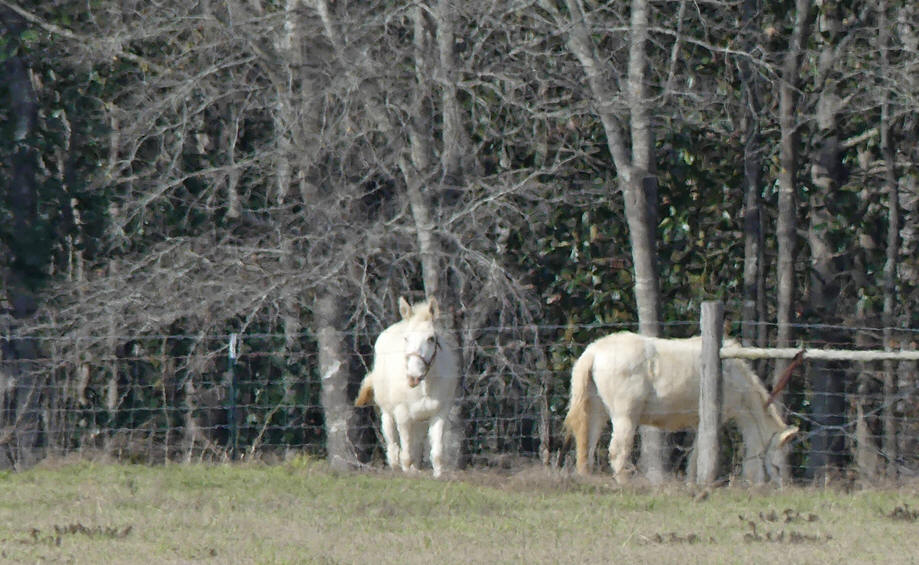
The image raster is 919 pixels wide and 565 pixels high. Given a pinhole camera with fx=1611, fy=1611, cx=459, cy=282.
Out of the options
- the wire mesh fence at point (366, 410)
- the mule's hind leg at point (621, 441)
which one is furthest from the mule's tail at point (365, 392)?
the mule's hind leg at point (621, 441)

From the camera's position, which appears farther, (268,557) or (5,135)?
(5,135)

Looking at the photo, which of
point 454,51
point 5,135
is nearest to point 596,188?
point 454,51

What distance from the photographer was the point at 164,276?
16812 millimetres

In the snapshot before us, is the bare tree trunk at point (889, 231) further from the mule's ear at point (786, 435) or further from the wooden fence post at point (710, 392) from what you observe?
the wooden fence post at point (710, 392)

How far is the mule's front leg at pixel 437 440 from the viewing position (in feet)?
45.0

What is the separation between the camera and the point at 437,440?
14055mm

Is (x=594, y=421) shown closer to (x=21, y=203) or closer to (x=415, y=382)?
(x=415, y=382)

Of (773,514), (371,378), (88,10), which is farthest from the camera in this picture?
(88,10)

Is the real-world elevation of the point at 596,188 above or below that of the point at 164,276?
above

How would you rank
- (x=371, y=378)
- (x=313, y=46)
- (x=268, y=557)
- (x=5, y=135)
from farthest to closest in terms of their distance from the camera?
(x=5, y=135) < (x=313, y=46) < (x=371, y=378) < (x=268, y=557)

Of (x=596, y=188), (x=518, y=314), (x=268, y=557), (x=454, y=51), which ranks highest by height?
(x=454, y=51)

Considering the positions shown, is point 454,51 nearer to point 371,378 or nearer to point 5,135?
point 371,378

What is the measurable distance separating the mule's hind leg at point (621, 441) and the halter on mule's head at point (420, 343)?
1711mm

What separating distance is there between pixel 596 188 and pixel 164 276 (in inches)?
190
